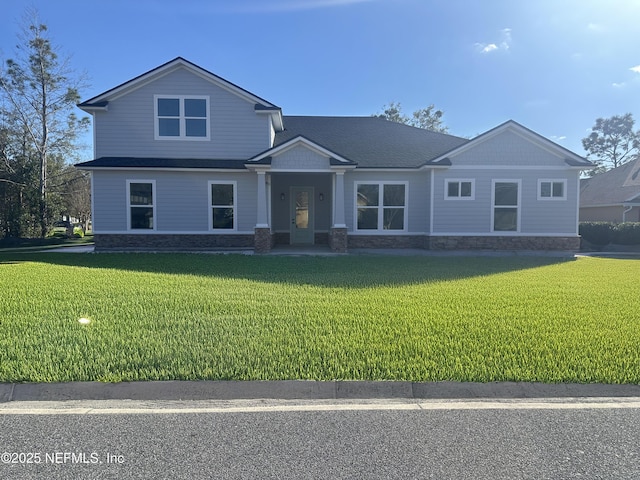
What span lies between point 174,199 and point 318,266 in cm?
705

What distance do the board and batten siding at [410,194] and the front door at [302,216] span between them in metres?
2.64

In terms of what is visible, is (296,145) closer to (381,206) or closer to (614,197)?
(381,206)

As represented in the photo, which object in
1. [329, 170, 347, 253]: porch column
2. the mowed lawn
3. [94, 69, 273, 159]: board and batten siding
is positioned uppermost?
[94, 69, 273, 159]: board and batten siding

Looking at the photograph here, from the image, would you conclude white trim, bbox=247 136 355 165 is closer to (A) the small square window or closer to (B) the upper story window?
(B) the upper story window

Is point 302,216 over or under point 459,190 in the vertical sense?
under

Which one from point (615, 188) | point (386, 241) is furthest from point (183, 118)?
point (615, 188)

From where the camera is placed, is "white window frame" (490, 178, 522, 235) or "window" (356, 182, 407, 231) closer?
"white window frame" (490, 178, 522, 235)

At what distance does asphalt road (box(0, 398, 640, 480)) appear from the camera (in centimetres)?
264

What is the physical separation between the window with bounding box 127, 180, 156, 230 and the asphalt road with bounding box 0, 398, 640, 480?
12252 mm

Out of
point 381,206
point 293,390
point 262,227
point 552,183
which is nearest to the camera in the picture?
point 293,390

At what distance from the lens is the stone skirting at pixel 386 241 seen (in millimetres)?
15445

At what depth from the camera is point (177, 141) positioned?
15.2 m

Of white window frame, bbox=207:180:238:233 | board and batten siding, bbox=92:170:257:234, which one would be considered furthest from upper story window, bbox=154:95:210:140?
Answer: white window frame, bbox=207:180:238:233

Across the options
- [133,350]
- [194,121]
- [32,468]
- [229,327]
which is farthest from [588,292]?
[194,121]
